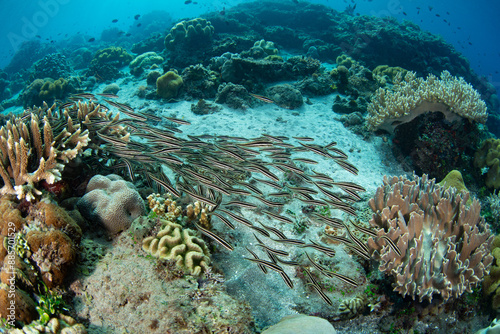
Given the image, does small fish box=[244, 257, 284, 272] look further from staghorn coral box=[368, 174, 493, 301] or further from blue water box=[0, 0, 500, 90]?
blue water box=[0, 0, 500, 90]

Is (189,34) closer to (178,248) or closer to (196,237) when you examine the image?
(196,237)

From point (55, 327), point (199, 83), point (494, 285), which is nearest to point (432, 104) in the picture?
point (494, 285)

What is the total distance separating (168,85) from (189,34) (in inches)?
249

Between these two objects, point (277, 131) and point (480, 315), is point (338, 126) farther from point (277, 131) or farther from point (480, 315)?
point (480, 315)

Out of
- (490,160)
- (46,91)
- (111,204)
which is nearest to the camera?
(111,204)

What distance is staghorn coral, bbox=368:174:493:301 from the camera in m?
3.85

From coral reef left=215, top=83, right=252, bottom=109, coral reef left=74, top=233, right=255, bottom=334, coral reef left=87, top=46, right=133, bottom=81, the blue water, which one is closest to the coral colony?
coral reef left=74, top=233, right=255, bottom=334

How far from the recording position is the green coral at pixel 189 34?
54.2 ft

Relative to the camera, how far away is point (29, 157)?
3.85 m

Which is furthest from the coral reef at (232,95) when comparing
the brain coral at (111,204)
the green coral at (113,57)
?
the green coral at (113,57)

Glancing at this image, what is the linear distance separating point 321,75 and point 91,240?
13.4 metres

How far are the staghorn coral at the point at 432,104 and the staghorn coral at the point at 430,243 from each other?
4675 millimetres

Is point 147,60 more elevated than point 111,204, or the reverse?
point 111,204

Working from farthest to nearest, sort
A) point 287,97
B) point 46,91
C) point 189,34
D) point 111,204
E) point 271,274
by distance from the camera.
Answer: point 189,34, point 46,91, point 287,97, point 271,274, point 111,204
